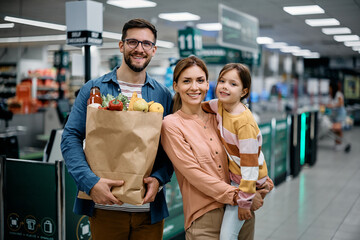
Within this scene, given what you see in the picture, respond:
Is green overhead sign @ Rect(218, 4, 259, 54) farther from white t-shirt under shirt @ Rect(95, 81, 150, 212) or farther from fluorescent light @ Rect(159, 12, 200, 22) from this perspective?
white t-shirt under shirt @ Rect(95, 81, 150, 212)

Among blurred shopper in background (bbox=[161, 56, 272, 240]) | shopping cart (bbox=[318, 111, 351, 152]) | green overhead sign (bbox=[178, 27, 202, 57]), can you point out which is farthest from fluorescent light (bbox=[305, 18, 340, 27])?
blurred shopper in background (bbox=[161, 56, 272, 240])

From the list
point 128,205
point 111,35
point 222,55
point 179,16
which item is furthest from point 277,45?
point 128,205

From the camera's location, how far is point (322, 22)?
974 centimetres

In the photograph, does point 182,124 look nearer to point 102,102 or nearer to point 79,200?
point 102,102

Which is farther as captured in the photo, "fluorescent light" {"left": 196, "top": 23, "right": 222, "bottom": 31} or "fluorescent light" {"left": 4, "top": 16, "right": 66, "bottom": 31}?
"fluorescent light" {"left": 196, "top": 23, "right": 222, "bottom": 31}

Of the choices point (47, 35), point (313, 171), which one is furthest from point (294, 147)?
point (47, 35)

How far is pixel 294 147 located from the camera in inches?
274

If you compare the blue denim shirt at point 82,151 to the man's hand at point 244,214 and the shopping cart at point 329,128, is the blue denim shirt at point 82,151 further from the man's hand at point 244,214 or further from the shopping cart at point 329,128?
the shopping cart at point 329,128

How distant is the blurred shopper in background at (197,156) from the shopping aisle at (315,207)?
248 centimetres

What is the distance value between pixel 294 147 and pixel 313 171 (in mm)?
1148

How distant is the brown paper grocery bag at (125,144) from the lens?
160 centimetres

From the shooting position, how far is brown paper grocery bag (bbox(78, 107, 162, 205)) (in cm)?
160

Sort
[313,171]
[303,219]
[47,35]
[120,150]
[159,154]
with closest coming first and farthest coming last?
[120,150], [159,154], [303,219], [313,171], [47,35]

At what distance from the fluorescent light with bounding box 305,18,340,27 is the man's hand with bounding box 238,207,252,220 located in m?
8.36
